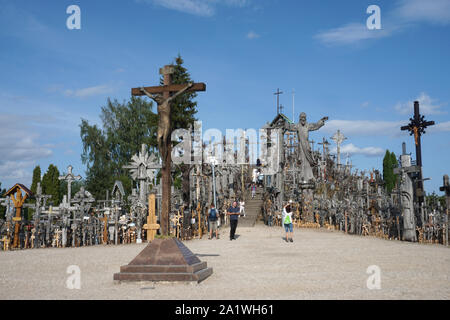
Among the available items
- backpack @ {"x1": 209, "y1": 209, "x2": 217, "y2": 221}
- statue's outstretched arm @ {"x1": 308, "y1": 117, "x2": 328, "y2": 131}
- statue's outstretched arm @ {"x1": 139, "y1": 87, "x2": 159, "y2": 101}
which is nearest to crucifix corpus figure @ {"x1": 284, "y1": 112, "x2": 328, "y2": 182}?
statue's outstretched arm @ {"x1": 308, "y1": 117, "x2": 328, "y2": 131}

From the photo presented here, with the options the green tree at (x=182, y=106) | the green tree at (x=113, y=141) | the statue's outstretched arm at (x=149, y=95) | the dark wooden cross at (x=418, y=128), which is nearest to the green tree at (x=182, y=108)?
the green tree at (x=182, y=106)

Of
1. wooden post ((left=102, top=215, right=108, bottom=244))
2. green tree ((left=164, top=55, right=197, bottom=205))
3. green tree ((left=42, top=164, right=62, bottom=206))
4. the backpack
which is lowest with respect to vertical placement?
wooden post ((left=102, top=215, right=108, bottom=244))

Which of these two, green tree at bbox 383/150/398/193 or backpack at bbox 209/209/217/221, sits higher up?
green tree at bbox 383/150/398/193

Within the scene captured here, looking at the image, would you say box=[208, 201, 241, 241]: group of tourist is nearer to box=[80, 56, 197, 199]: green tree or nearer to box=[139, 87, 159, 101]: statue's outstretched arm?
box=[139, 87, 159, 101]: statue's outstretched arm

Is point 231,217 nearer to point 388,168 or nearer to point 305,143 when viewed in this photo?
point 305,143

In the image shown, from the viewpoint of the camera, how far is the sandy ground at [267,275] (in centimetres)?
652

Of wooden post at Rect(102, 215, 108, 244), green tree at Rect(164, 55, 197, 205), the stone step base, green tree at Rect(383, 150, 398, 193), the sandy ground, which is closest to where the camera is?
the sandy ground

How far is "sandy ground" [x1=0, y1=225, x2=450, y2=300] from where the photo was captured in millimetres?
6520

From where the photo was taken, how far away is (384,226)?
17297 millimetres

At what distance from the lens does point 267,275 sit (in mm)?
8297

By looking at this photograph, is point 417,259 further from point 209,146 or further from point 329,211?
point 209,146

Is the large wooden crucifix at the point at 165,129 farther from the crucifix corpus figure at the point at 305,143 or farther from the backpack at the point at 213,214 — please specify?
the crucifix corpus figure at the point at 305,143
